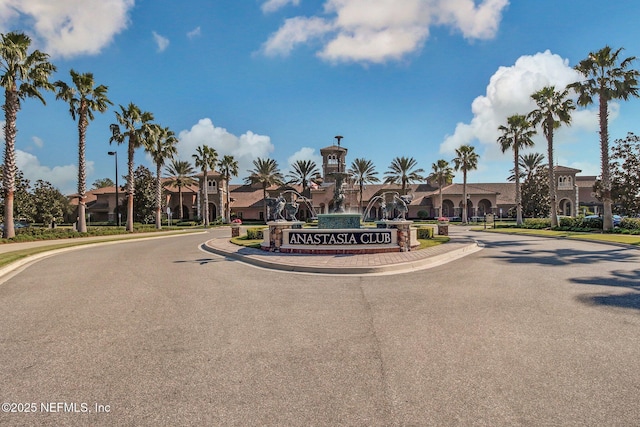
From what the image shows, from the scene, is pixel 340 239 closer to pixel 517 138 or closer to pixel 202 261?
pixel 202 261

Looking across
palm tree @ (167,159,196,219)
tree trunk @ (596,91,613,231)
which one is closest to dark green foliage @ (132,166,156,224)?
palm tree @ (167,159,196,219)

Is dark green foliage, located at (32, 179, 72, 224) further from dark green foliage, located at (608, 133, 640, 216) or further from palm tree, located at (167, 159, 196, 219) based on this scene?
dark green foliage, located at (608, 133, 640, 216)

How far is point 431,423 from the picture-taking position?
3.26 metres

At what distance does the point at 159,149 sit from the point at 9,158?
17.1 meters

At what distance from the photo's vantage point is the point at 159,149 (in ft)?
134

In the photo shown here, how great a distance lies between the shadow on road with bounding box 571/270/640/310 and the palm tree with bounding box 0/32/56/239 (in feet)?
99.9

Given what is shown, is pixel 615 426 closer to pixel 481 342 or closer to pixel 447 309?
pixel 481 342

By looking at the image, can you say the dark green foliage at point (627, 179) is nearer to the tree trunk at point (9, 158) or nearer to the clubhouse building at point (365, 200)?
the clubhouse building at point (365, 200)

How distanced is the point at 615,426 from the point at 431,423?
161 centimetres

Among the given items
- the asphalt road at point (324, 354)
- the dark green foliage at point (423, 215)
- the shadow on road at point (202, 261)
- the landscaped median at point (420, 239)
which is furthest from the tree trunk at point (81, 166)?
the dark green foliage at point (423, 215)

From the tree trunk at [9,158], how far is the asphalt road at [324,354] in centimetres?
1893

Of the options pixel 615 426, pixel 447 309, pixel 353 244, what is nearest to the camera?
pixel 615 426

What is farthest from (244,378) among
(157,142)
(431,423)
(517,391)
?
(157,142)

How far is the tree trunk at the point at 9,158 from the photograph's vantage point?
77.2 ft
